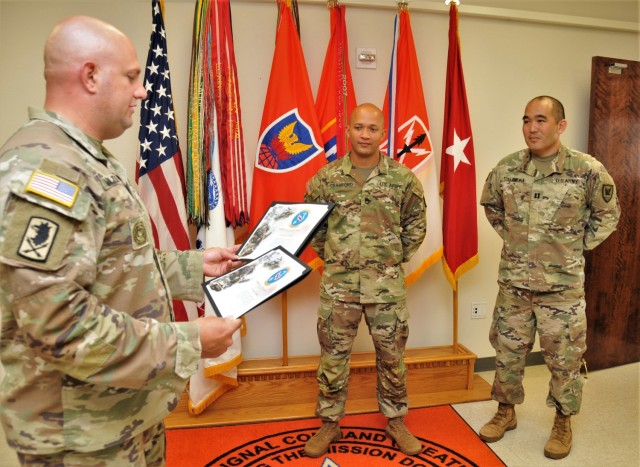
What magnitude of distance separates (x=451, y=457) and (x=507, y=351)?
0.60 meters

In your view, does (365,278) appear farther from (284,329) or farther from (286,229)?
(286,229)

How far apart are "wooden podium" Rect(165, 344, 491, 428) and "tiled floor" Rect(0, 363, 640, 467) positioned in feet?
0.64

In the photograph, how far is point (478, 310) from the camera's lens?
329 cm

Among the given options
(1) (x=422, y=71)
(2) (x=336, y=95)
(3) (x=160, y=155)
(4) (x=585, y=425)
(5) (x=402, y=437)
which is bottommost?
(4) (x=585, y=425)

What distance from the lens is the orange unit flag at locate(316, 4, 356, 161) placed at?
2684mm

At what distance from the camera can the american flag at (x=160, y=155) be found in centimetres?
244

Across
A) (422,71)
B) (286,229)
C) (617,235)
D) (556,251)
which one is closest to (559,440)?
(556,251)

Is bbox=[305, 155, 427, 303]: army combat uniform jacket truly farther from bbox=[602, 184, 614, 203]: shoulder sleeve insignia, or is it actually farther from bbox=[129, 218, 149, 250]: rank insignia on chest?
bbox=[129, 218, 149, 250]: rank insignia on chest

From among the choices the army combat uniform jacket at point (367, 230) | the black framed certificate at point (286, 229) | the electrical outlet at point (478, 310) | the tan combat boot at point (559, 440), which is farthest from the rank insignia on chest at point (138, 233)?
the electrical outlet at point (478, 310)

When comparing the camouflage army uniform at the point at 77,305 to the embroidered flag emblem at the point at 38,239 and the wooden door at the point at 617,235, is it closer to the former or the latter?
the embroidered flag emblem at the point at 38,239

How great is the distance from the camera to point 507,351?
2.45 meters

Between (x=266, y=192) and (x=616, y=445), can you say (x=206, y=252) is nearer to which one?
(x=266, y=192)

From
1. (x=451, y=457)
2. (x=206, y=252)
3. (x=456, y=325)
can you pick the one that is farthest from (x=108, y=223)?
(x=456, y=325)

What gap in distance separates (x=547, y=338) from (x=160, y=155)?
215 cm
